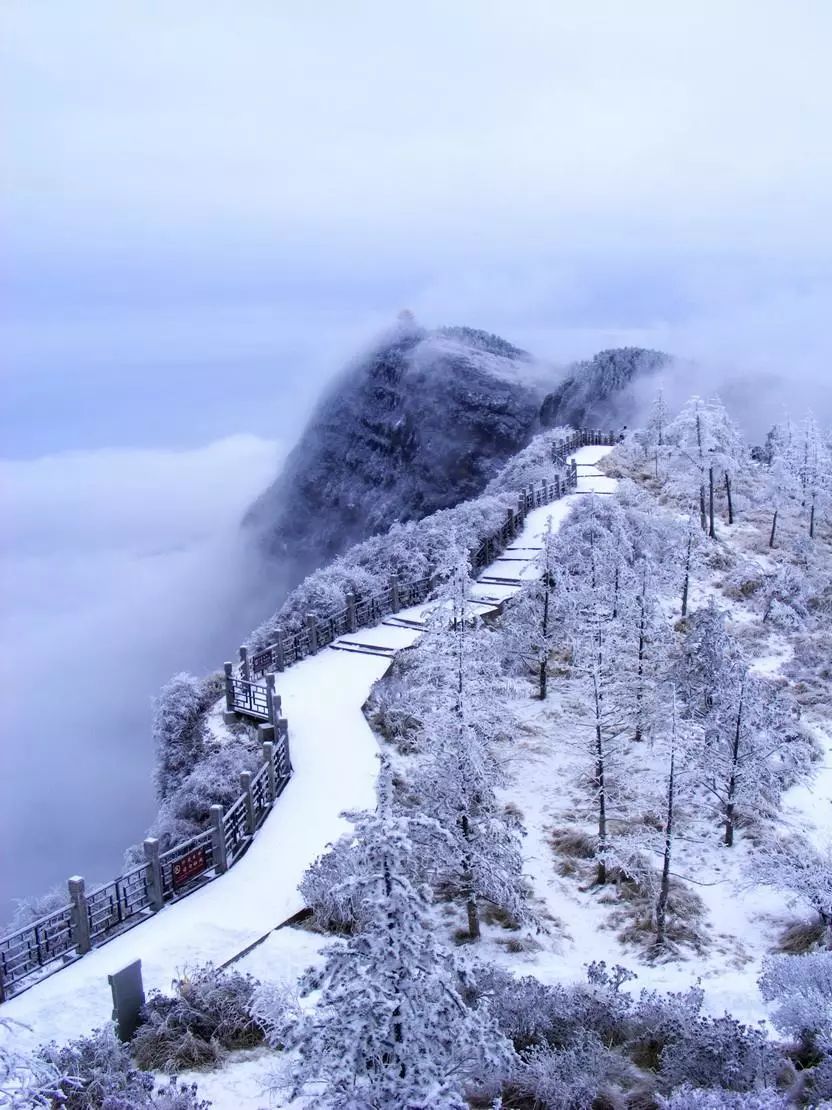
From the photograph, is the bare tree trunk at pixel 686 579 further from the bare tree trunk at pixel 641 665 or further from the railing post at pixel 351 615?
the railing post at pixel 351 615

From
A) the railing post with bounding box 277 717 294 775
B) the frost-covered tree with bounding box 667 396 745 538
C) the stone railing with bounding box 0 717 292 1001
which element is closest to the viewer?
the stone railing with bounding box 0 717 292 1001

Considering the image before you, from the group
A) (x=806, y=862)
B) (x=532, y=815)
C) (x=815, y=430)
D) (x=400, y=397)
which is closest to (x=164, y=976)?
(x=532, y=815)

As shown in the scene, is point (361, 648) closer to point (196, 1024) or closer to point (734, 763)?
point (734, 763)

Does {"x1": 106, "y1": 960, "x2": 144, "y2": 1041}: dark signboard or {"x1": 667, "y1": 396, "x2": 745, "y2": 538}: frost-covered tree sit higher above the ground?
{"x1": 667, "y1": 396, "x2": 745, "y2": 538}: frost-covered tree

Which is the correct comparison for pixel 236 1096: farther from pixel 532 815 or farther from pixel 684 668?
pixel 684 668

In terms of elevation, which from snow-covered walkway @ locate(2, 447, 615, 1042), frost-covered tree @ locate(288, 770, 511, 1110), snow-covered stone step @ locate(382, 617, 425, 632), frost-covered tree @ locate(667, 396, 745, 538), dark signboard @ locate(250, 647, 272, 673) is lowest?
snow-covered walkway @ locate(2, 447, 615, 1042)

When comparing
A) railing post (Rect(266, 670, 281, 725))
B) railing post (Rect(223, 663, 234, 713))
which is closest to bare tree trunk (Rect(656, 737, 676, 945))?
railing post (Rect(266, 670, 281, 725))

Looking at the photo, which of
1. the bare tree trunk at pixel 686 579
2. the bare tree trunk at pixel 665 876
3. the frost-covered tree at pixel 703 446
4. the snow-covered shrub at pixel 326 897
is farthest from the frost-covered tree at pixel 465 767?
the frost-covered tree at pixel 703 446

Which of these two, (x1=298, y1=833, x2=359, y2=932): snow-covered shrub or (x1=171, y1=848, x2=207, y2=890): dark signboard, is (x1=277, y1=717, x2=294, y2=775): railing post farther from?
(x1=298, y1=833, x2=359, y2=932): snow-covered shrub
